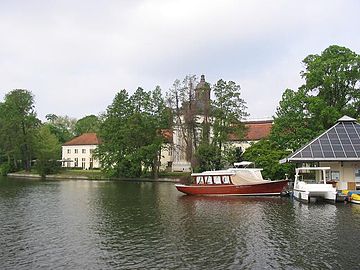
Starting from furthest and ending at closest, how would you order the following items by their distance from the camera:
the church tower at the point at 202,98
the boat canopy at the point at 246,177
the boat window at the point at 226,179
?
the church tower at the point at 202,98 → the boat window at the point at 226,179 → the boat canopy at the point at 246,177

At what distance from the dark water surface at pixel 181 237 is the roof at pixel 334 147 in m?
4.88

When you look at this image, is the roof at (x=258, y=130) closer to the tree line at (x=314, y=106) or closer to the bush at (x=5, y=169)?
the tree line at (x=314, y=106)

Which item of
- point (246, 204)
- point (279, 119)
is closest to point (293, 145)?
point (279, 119)

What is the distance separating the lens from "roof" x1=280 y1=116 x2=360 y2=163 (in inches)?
1208

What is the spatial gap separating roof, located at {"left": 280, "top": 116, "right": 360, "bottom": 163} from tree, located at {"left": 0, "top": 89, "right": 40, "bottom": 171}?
63.9 meters

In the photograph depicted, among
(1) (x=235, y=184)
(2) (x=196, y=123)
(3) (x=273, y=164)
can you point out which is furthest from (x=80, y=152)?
(1) (x=235, y=184)

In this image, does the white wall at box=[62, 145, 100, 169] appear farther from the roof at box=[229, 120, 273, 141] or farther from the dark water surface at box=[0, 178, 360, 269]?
the dark water surface at box=[0, 178, 360, 269]

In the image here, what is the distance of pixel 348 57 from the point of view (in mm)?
39500

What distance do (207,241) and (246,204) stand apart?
44.1ft

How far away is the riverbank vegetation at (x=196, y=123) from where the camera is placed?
131 ft

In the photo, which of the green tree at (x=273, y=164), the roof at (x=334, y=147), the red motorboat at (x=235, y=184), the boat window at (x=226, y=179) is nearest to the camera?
the roof at (x=334, y=147)

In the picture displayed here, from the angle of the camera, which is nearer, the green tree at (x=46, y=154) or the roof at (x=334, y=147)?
the roof at (x=334, y=147)

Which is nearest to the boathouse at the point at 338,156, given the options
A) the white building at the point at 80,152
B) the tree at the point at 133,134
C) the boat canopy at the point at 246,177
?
the boat canopy at the point at 246,177

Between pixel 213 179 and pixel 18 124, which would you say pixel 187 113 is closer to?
pixel 213 179
